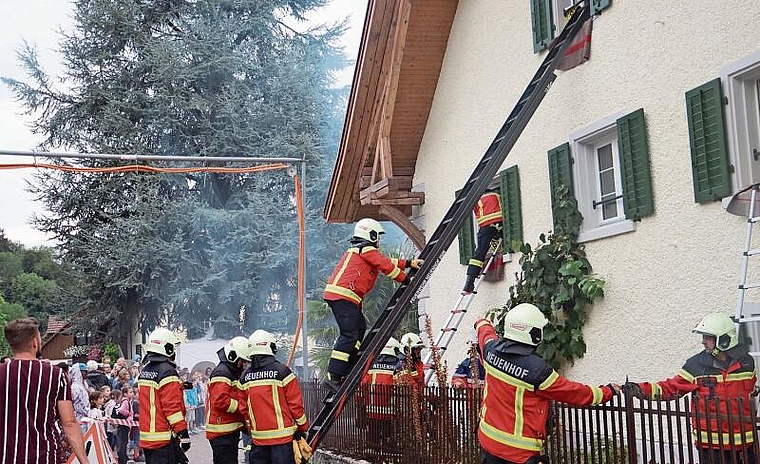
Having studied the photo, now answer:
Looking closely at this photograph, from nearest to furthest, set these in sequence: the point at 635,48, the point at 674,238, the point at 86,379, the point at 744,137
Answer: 1. the point at 744,137
2. the point at 674,238
3. the point at 635,48
4. the point at 86,379

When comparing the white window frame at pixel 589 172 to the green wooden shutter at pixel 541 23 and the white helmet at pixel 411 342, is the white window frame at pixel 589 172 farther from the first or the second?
the white helmet at pixel 411 342

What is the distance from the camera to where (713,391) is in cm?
680

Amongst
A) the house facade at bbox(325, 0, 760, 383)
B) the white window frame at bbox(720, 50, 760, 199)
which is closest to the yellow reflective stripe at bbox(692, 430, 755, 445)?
the house facade at bbox(325, 0, 760, 383)

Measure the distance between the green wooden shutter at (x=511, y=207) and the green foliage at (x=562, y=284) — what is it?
3.49 feet

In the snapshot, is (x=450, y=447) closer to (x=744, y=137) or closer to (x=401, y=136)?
(x=744, y=137)

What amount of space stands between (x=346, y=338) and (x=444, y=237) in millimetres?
1689

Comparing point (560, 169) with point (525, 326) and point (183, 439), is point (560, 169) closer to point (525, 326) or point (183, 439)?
point (525, 326)

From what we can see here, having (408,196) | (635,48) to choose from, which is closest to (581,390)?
(635,48)

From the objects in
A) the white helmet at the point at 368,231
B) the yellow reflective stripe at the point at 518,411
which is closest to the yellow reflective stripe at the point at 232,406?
the white helmet at the point at 368,231

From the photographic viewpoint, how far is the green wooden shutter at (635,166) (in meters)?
9.06

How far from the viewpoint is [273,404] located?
9.15 m

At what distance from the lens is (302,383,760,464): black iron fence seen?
6.28m

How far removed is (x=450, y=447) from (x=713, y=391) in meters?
3.55

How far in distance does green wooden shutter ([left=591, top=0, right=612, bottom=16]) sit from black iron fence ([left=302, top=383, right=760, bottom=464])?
4.20 metres
